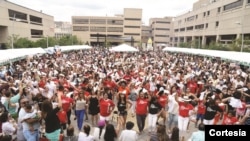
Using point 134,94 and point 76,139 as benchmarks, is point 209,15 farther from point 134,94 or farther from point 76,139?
point 76,139

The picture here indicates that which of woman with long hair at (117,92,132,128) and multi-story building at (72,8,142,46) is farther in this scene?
multi-story building at (72,8,142,46)

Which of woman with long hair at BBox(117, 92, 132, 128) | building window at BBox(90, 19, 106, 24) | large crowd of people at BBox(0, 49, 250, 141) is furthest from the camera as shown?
building window at BBox(90, 19, 106, 24)

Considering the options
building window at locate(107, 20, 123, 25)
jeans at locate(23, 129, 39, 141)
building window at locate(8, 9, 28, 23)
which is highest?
building window at locate(107, 20, 123, 25)

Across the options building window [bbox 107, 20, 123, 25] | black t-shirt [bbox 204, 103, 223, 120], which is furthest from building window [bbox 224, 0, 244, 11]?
building window [bbox 107, 20, 123, 25]

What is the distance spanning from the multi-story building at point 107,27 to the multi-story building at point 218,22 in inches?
847

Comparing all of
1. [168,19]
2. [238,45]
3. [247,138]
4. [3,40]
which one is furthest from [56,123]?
[168,19]

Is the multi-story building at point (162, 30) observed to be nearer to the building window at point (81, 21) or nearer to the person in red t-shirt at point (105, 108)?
the building window at point (81, 21)

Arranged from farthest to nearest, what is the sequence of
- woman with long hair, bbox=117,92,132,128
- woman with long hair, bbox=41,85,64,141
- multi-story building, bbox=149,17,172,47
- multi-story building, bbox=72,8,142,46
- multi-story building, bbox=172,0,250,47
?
1. multi-story building, bbox=149,17,172,47
2. multi-story building, bbox=72,8,142,46
3. multi-story building, bbox=172,0,250,47
4. woman with long hair, bbox=117,92,132,128
5. woman with long hair, bbox=41,85,64,141

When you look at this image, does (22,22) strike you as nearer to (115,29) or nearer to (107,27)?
(107,27)

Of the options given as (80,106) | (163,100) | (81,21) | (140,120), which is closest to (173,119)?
(163,100)

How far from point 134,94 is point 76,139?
481cm

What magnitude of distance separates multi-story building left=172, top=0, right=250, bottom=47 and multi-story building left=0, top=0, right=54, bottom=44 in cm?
3656

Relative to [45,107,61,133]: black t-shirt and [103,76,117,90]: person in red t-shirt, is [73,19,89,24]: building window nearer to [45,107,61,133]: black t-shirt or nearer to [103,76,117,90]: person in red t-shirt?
[103,76,117,90]: person in red t-shirt

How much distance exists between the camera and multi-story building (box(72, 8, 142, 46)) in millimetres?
104938
